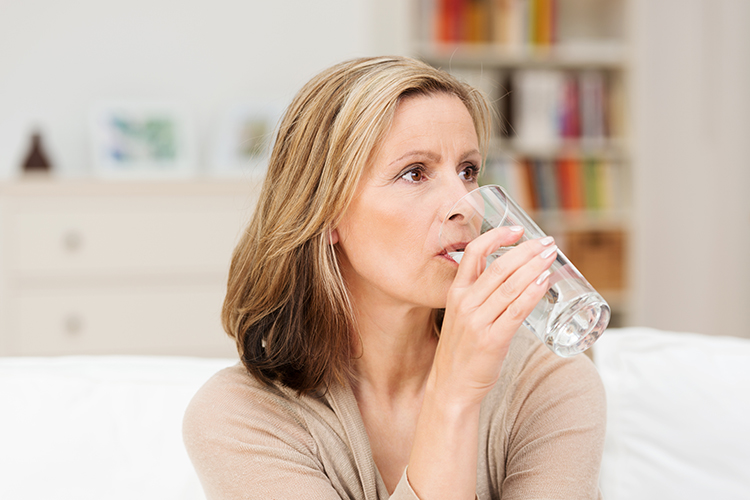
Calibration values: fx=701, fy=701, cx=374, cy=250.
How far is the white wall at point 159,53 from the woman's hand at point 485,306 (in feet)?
8.09

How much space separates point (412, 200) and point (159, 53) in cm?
270

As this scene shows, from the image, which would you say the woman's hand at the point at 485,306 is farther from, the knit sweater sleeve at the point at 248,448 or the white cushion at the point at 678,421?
the white cushion at the point at 678,421

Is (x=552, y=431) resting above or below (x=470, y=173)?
below

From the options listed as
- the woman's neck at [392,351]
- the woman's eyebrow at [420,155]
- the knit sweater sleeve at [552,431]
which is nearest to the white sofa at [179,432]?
the knit sweater sleeve at [552,431]

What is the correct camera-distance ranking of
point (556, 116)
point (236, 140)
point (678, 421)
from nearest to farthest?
1. point (678, 421)
2. point (236, 140)
3. point (556, 116)

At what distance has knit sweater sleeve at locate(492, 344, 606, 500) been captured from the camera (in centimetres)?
97

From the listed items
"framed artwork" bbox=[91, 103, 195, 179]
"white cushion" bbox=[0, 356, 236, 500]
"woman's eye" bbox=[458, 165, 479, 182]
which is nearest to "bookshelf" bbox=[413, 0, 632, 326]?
"framed artwork" bbox=[91, 103, 195, 179]

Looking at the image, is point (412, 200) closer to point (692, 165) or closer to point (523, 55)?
point (523, 55)

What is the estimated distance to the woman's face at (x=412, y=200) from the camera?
37.7 inches

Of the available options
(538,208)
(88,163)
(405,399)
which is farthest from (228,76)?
(405,399)

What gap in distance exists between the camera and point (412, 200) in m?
0.98

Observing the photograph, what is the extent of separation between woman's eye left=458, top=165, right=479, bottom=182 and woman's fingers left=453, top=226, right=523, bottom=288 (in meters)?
0.24

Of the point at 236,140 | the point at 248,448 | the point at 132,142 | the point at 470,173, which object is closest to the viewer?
the point at 248,448

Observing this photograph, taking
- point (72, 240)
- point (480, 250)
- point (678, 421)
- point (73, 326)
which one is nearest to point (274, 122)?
point (72, 240)
